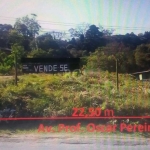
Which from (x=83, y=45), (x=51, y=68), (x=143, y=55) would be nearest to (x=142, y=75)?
(x=143, y=55)

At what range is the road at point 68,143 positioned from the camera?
104 inches

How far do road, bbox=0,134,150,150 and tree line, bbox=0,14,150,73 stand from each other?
1.71 feet

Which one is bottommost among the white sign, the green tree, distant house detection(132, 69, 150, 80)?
distant house detection(132, 69, 150, 80)

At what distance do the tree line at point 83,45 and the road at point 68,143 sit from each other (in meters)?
0.52

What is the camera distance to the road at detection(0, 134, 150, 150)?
2633 mm

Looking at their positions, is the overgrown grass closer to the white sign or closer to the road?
the white sign

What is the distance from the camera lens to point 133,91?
275 centimetres

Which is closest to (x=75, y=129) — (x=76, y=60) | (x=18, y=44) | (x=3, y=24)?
(x=76, y=60)

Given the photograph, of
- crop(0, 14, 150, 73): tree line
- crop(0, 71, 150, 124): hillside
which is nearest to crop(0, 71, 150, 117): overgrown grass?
crop(0, 71, 150, 124): hillside

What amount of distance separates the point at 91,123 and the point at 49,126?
31cm

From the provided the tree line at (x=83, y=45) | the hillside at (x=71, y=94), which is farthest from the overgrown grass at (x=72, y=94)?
the tree line at (x=83, y=45)

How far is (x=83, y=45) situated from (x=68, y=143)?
74cm

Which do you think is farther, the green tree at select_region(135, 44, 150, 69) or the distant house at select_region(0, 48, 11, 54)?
the green tree at select_region(135, 44, 150, 69)

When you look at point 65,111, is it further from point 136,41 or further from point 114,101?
point 136,41
